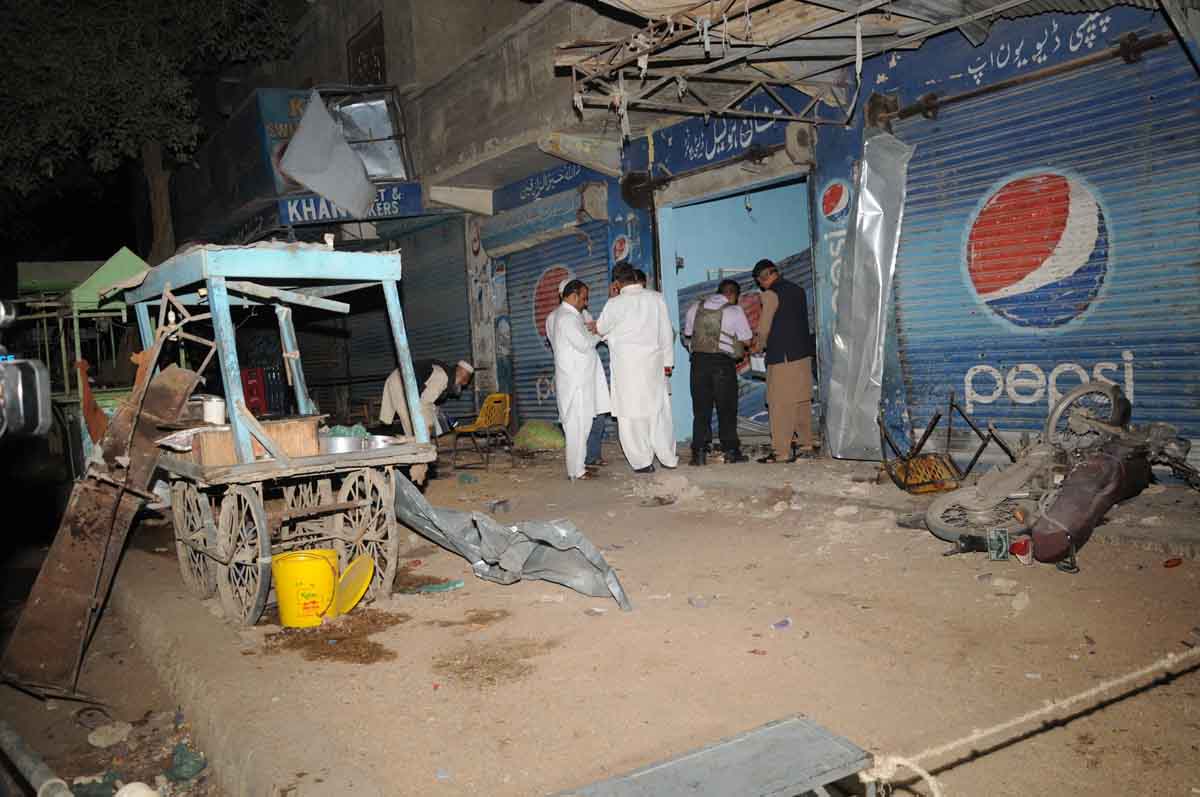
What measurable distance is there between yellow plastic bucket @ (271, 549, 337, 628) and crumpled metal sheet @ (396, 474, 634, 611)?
0.94 m

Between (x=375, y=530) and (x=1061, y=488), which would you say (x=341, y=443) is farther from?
(x=1061, y=488)

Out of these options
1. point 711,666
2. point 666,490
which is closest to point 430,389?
point 666,490

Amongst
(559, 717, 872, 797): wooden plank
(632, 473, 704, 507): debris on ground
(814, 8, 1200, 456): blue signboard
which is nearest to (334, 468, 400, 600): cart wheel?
(559, 717, 872, 797): wooden plank

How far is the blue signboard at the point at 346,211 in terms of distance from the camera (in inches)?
523

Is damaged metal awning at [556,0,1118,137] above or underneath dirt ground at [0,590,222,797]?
above

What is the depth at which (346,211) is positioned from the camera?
13.8 meters

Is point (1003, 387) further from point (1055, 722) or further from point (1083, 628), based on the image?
point (1055, 722)

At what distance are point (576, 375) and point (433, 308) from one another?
6.66 m

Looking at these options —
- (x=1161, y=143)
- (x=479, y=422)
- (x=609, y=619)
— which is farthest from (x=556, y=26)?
(x=609, y=619)

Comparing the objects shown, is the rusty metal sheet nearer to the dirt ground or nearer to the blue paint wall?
the dirt ground

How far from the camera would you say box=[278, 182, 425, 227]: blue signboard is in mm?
13289

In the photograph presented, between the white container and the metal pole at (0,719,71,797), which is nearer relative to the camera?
the metal pole at (0,719,71,797)

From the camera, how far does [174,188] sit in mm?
20469

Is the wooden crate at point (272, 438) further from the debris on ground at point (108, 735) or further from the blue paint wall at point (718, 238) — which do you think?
the blue paint wall at point (718, 238)
